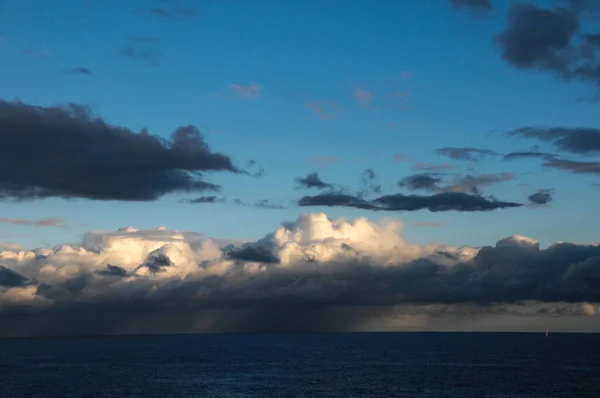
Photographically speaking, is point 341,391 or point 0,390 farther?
point 0,390

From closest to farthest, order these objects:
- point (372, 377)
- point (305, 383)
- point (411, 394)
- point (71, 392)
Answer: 1. point (411, 394)
2. point (71, 392)
3. point (305, 383)
4. point (372, 377)

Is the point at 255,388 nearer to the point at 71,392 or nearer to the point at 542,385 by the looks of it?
the point at 71,392

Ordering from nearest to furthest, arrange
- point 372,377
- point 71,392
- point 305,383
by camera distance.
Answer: point 71,392 → point 305,383 → point 372,377

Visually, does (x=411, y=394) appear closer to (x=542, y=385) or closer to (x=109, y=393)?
(x=542, y=385)

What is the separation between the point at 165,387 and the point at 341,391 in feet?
155

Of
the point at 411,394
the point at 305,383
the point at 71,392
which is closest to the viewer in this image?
the point at 411,394

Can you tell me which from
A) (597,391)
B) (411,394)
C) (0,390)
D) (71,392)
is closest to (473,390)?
(411,394)

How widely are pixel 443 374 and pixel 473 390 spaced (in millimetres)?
44051

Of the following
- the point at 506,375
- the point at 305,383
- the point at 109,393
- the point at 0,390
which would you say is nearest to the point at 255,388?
the point at 305,383

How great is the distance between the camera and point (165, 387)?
549 ft

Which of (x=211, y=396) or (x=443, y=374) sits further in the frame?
(x=443, y=374)

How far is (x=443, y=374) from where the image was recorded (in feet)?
651

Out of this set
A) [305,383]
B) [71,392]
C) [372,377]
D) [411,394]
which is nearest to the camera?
[411,394]

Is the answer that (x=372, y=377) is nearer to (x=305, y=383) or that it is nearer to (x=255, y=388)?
(x=305, y=383)
